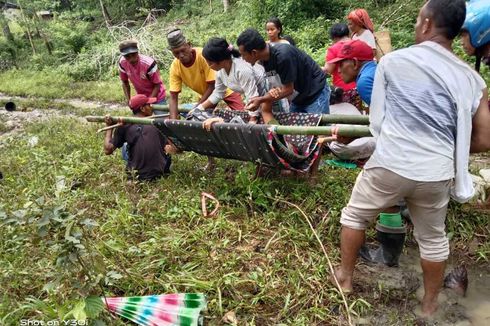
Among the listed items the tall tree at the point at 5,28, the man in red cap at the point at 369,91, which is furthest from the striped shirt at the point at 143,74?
the tall tree at the point at 5,28

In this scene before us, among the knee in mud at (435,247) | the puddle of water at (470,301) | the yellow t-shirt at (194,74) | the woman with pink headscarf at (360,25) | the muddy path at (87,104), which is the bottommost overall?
the muddy path at (87,104)

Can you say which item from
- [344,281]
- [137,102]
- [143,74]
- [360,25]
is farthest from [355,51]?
[143,74]

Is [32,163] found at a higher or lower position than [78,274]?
lower

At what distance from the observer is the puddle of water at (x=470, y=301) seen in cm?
241

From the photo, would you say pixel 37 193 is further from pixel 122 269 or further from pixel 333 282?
pixel 333 282

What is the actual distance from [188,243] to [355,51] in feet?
5.94

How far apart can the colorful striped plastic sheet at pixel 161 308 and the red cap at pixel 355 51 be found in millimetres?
1788

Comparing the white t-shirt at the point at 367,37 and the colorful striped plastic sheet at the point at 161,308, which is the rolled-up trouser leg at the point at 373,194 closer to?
the colorful striped plastic sheet at the point at 161,308

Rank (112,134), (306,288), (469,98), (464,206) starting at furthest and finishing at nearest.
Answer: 1. (112,134)
2. (464,206)
3. (306,288)
4. (469,98)

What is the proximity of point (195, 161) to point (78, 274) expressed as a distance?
2.63 m

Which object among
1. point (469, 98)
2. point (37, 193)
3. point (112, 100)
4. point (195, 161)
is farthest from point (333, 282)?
point (112, 100)

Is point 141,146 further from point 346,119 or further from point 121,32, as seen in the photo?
point 121,32

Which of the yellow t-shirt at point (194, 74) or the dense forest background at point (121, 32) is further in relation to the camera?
the dense forest background at point (121, 32)

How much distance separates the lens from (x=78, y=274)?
2.31 m
